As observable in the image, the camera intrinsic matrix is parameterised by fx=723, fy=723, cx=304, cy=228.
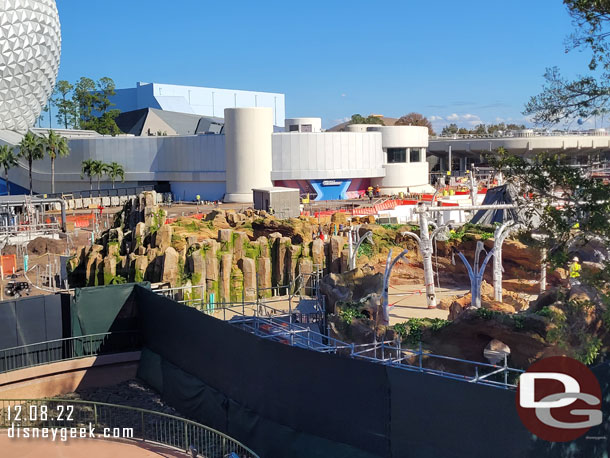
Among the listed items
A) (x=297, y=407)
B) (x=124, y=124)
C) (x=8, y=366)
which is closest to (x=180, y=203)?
(x=124, y=124)

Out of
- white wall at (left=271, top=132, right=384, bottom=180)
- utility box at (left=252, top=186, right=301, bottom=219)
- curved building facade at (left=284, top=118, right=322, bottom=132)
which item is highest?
curved building facade at (left=284, top=118, right=322, bottom=132)

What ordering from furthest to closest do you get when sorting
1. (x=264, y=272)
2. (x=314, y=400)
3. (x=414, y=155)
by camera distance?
(x=414, y=155), (x=264, y=272), (x=314, y=400)

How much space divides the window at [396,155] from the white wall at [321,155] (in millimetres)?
3113

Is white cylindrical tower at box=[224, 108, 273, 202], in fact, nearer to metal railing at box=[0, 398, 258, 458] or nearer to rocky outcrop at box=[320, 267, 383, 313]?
rocky outcrop at box=[320, 267, 383, 313]

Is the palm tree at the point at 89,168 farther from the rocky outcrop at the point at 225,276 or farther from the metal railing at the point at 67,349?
the metal railing at the point at 67,349

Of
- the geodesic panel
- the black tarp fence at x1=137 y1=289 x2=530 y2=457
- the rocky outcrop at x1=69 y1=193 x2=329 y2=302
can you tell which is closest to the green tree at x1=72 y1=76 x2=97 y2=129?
the geodesic panel

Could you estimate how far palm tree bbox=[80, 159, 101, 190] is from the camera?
58000mm

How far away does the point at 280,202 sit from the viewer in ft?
148

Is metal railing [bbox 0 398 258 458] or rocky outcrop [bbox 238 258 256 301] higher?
rocky outcrop [bbox 238 258 256 301]

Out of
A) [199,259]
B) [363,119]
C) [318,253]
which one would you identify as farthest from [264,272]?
[363,119]

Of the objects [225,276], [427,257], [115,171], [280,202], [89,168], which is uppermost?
[89,168]

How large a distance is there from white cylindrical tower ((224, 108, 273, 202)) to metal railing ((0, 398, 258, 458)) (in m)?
40.2
